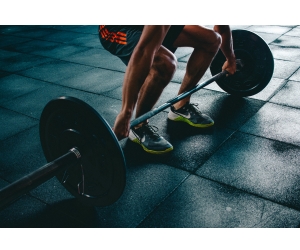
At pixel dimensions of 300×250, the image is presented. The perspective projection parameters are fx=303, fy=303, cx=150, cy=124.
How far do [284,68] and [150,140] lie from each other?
2029 millimetres

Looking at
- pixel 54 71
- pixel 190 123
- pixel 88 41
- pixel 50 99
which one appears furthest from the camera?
pixel 88 41

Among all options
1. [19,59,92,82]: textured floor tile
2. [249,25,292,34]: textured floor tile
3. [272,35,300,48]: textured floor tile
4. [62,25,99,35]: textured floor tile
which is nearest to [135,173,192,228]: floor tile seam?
[19,59,92,82]: textured floor tile

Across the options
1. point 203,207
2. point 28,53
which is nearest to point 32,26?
point 28,53

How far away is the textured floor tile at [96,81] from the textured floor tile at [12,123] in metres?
0.73

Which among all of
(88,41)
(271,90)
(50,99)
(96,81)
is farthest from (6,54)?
(271,90)

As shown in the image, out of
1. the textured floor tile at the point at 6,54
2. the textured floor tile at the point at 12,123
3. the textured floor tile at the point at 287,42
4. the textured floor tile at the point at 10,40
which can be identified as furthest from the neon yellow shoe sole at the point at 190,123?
the textured floor tile at the point at 10,40

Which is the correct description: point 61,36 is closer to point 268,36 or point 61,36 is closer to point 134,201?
point 268,36

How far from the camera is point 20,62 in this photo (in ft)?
14.0

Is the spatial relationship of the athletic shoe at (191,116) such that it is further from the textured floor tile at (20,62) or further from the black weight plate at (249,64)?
the textured floor tile at (20,62)

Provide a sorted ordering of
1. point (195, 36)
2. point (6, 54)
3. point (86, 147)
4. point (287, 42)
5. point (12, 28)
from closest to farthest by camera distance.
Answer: point (86, 147), point (195, 36), point (287, 42), point (6, 54), point (12, 28)

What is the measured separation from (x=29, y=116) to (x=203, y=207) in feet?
5.96

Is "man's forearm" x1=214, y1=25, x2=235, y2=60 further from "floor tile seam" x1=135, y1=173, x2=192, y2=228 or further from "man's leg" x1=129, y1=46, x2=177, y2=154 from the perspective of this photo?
"floor tile seam" x1=135, y1=173, x2=192, y2=228

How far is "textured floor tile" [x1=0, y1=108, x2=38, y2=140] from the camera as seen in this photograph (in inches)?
A: 95.4
